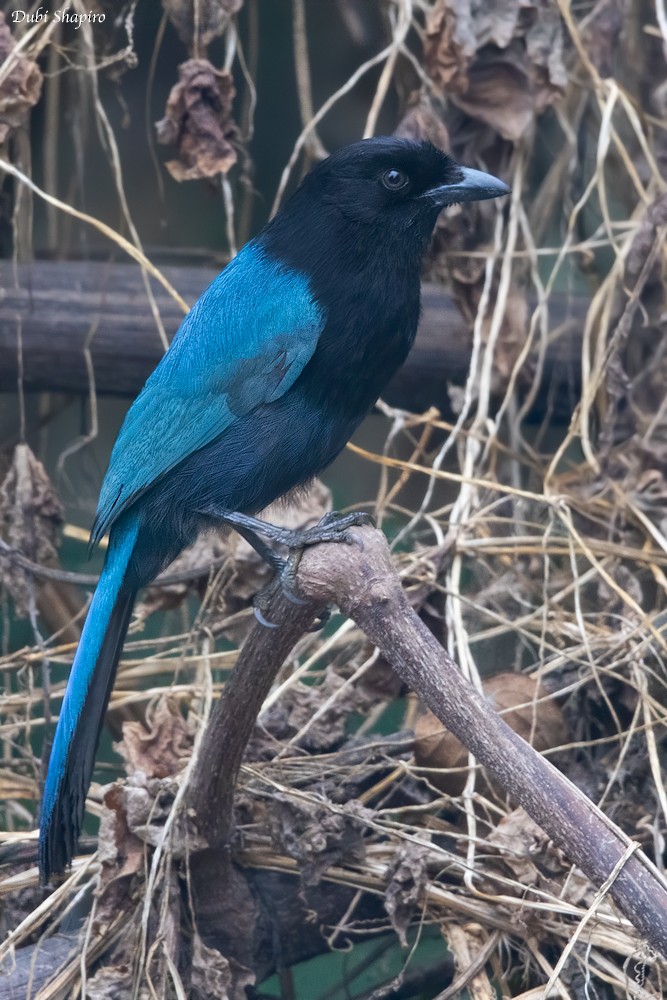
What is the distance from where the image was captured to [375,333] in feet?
7.87

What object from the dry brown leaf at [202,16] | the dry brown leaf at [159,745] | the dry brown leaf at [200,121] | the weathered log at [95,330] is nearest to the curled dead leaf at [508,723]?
the dry brown leaf at [159,745]

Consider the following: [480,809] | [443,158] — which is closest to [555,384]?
[443,158]

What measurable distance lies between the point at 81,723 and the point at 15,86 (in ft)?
5.81

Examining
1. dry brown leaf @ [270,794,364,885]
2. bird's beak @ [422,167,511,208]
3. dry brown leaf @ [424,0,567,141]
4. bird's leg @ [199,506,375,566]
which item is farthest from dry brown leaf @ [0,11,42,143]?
dry brown leaf @ [270,794,364,885]

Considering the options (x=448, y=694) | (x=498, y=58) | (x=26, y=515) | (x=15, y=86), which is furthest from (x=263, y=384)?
(x=498, y=58)

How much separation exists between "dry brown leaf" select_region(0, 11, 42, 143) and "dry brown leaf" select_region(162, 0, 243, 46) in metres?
0.43

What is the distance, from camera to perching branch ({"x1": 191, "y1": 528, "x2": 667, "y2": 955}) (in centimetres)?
169

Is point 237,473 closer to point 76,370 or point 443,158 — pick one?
point 443,158

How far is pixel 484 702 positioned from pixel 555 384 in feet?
6.49

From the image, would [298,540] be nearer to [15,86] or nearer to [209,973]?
[209,973]

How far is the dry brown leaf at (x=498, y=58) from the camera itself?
311 centimetres

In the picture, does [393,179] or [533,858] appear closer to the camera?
[533,858]

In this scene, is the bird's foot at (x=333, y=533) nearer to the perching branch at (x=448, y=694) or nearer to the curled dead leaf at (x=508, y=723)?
the perching branch at (x=448, y=694)

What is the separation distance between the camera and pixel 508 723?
2689mm
